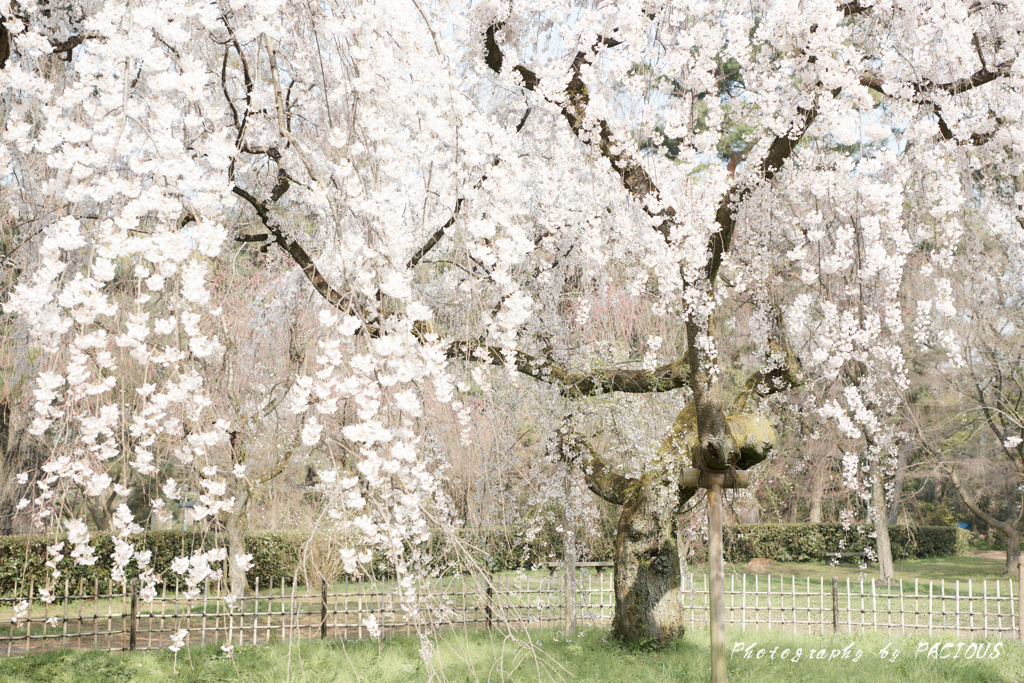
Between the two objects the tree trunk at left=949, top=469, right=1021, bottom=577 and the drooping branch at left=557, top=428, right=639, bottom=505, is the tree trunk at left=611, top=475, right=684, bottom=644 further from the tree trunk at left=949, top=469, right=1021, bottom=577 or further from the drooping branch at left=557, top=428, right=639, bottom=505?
the tree trunk at left=949, top=469, right=1021, bottom=577

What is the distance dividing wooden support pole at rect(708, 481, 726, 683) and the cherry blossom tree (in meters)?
0.27

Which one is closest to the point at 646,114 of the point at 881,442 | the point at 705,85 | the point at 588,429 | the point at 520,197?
the point at 705,85

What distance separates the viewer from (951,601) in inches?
450

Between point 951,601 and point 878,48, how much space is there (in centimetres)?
943

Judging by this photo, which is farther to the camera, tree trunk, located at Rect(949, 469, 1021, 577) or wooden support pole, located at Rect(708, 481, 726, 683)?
tree trunk, located at Rect(949, 469, 1021, 577)

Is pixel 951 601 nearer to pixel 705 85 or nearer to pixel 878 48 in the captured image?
pixel 878 48

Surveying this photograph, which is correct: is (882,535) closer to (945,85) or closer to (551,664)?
(551,664)

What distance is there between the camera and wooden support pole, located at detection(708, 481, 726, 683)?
4555mm

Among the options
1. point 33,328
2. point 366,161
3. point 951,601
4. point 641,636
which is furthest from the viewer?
point 951,601

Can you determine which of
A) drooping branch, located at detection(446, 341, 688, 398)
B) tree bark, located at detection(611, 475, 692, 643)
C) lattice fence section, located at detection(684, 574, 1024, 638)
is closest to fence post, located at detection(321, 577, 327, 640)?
tree bark, located at detection(611, 475, 692, 643)

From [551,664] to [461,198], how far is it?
13.8 feet

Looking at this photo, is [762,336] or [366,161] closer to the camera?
[366,161]


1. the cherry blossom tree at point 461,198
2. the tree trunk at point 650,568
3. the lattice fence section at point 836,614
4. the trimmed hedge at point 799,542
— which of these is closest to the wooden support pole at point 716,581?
the cherry blossom tree at point 461,198

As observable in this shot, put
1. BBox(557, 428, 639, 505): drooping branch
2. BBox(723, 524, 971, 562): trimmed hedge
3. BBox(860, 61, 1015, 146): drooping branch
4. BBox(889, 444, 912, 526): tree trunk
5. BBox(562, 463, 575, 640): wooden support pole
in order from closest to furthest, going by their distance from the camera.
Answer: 1. BBox(860, 61, 1015, 146): drooping branch
2. BBox(557, 428, 639, 505): drooping branch
3. BBox(562, 463, 575, 640): wooden support pole
4. BBox(889, 444, 912, 526): tree trunk
5. BBox(723, 524, 971, 562): trimmed hedge
